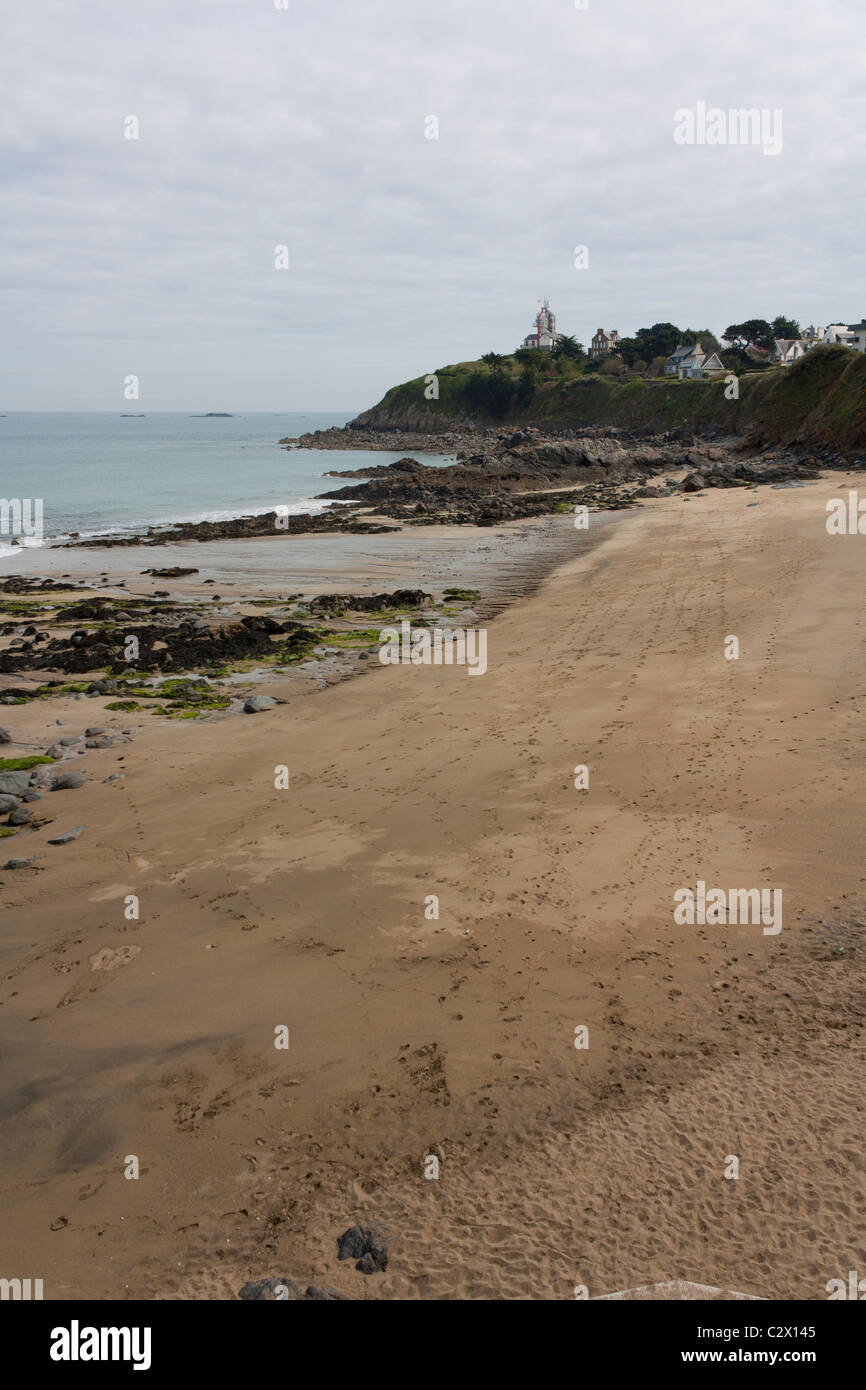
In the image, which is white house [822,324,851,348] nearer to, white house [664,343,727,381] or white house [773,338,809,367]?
white house [773,338,809,367]

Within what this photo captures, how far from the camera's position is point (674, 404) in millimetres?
84062

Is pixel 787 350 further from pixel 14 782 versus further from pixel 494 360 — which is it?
pixel 14 782

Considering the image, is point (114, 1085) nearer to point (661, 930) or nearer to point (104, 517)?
point (661, 930)

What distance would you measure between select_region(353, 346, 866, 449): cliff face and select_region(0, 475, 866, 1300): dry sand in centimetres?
4479

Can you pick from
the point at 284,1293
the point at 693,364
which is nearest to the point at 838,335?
the point at 693,364

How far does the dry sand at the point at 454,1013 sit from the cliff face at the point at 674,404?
1764 inches

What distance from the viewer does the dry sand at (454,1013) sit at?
4.45 metres

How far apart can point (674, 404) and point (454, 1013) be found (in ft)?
286

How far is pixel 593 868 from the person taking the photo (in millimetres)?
8141

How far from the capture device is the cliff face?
2012 inches

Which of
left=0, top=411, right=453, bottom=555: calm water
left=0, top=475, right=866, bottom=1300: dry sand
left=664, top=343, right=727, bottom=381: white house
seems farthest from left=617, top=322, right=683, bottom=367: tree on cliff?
left=0, top=475, right=866, bottom=1300: dry sand
